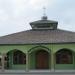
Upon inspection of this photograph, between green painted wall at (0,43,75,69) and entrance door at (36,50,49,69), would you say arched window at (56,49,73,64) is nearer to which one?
green painted wall at (0,43,75,69)

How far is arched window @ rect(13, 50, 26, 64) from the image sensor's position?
43438 mm

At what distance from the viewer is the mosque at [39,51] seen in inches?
1603

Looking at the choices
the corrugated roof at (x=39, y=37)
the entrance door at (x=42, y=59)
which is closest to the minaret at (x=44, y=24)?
the corrugated roof at (x=39, y=37)

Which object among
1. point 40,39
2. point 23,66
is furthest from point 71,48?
point 23,66

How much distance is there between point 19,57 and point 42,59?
2996 millimetres

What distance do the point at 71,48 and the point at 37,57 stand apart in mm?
5044

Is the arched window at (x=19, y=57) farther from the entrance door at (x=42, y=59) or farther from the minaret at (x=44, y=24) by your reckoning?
the minaret at (x=44, y=24)

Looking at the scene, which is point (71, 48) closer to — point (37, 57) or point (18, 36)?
point (37, 57)

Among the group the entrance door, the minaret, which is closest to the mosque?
the entrance door

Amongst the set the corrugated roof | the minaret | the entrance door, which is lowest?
the entrance door

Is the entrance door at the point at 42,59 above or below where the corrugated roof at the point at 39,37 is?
below

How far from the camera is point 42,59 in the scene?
143ft

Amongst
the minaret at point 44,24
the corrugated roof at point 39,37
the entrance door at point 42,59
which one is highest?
the minaret at point 44,24

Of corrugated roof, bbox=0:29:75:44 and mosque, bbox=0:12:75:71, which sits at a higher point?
corrugated roof, bbox=0:29:75:44
